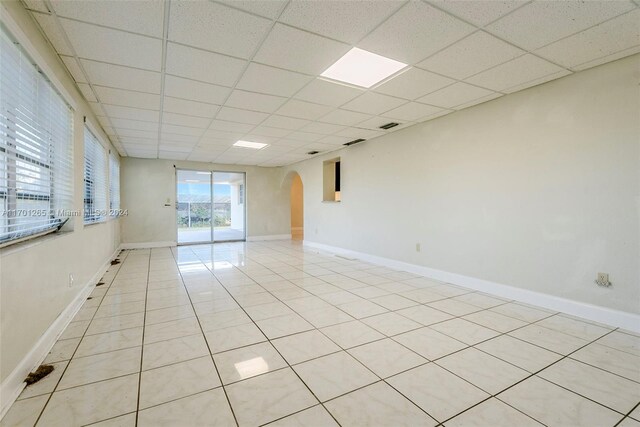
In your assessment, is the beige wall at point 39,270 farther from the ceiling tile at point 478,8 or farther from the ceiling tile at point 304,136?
the ceiling tile at point 304,136

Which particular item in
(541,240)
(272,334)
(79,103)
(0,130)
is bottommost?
(272,334)

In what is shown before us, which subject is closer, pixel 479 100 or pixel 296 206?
pixel 479 100

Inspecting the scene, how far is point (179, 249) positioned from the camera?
7.49m

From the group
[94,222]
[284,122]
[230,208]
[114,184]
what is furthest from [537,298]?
[230,208]

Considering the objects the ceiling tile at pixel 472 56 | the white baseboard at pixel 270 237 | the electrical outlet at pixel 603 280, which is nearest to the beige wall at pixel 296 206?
the white baseboard at pixel 270 237

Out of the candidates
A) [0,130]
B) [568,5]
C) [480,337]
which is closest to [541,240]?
[480,337]

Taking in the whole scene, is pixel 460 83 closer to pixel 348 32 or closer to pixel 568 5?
pixel 568 5

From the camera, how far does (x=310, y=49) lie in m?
2.44

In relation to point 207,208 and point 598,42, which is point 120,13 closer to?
point 598,42

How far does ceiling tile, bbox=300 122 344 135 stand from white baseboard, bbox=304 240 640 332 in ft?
8.39

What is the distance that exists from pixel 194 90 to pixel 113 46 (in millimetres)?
933

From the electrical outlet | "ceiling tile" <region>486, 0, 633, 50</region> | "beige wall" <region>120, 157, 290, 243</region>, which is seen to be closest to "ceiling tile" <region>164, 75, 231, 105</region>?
"ceiling tile" <region>486, 0, 633, 50</region>

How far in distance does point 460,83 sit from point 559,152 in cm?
129

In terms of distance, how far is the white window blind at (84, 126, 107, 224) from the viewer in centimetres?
395
